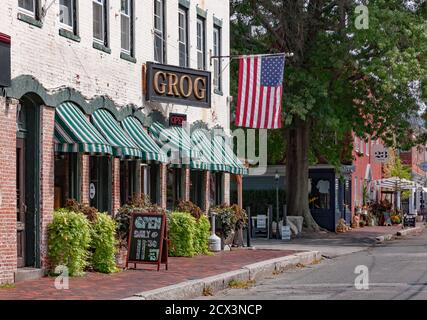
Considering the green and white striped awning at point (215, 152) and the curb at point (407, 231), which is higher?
the green and white striped awning at point (215, 152)

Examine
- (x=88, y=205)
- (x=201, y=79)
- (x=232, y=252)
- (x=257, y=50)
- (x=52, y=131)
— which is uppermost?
(x=257, y=50)

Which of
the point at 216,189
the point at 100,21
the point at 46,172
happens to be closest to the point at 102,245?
the point at 46,172

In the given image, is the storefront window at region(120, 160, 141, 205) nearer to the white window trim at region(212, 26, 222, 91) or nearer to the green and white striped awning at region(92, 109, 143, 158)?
the green and white striped awning at region(92, 109, 143, 158)

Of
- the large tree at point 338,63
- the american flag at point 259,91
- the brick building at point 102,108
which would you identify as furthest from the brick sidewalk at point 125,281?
the large tree at point 338,63

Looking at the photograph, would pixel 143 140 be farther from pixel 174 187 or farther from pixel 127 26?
pixel 174 187

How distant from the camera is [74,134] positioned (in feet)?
55.5

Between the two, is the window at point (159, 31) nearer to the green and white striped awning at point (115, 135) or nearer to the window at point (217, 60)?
the green and white striped awning at point (115, 135)

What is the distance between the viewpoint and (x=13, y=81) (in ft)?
50.1

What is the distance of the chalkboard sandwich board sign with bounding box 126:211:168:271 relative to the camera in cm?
1733

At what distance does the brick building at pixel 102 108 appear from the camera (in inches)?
619

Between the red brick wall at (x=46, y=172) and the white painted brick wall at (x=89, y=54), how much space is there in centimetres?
64

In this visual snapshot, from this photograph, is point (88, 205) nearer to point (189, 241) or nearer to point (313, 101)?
point (189, 241)

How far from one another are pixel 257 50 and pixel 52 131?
60.1 ft
